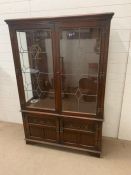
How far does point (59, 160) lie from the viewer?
6.71 feet

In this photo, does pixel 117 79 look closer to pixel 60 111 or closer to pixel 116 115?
pixel 116 115

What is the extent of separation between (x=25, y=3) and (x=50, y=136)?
181 centimetres

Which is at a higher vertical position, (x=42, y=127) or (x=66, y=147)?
(x=42, y=127)

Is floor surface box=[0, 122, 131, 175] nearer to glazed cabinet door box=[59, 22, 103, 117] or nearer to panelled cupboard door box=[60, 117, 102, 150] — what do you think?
panelled cupboard door box=[60, 117, 102, 150]

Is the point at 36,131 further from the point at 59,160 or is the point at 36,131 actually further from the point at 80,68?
the point at 80,68

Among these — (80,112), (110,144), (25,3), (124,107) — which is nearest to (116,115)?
(124,107)

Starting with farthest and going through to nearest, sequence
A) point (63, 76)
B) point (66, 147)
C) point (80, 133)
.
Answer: point (66, 147) → point (80, 133) → point (63, 76)

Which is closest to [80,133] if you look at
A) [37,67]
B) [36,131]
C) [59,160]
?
[59,160]

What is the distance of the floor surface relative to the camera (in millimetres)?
1882

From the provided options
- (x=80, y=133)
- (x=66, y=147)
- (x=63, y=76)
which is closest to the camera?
(x=63, y=76)

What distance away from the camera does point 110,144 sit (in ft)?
7.58

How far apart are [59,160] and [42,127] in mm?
469

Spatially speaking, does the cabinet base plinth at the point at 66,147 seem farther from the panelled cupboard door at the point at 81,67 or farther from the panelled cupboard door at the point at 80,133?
the panelled cupboard door at the point at 81,67

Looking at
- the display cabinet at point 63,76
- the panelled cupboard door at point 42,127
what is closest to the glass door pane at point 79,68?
the display cabinet at point 63,76
